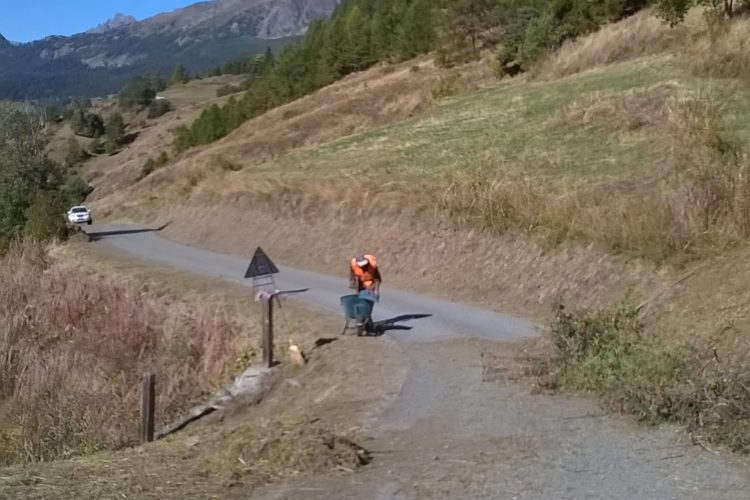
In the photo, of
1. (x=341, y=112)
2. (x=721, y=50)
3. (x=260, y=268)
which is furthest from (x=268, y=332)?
(x=341, y=112)

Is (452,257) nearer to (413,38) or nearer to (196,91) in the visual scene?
(413,38)

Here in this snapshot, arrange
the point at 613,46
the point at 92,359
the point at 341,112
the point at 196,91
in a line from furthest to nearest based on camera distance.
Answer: the point at 196,91, the point at 341,112, the point at 613,46, the point at 92,359

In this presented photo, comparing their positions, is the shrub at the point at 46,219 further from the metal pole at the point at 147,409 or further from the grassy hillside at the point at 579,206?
the metal pole at the point at 147,409

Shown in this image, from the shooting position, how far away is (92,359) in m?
17.9

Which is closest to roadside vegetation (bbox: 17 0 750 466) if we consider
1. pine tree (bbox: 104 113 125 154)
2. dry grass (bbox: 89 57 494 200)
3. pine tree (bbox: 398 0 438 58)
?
dry grass (bbox: 89 57 494 200)

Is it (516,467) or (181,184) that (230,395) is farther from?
(181,184)

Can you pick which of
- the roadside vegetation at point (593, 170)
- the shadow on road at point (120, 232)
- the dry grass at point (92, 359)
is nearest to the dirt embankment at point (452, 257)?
the roadside vegetation at point (593, 170)

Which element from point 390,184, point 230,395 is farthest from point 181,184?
point 230,395

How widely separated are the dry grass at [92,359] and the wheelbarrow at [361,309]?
2.03 meters

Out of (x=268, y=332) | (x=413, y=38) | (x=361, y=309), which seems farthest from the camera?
(x=413, y=38)

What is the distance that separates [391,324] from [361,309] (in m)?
0.95

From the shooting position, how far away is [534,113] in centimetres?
3064

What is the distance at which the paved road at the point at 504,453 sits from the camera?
25.2 feet

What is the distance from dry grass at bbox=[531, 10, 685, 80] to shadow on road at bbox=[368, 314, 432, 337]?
71.2 ft
